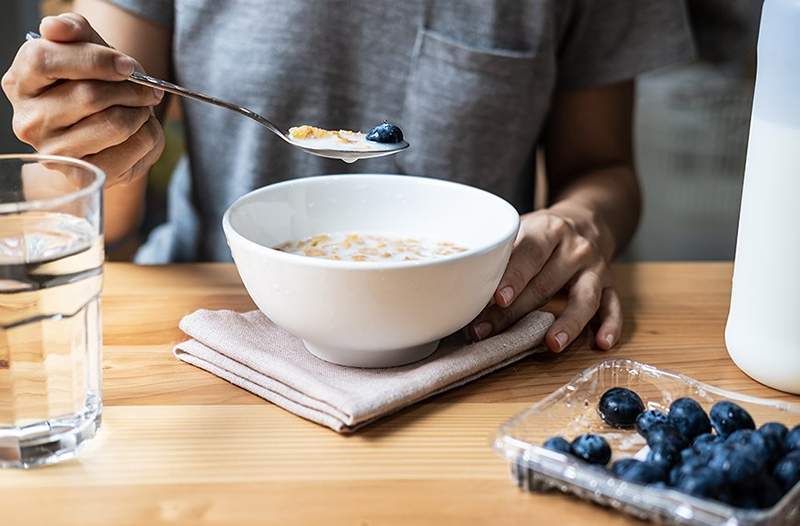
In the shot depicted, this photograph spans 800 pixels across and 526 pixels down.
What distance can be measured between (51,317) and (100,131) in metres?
0.25

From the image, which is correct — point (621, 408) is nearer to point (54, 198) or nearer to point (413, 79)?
point (54, 198)

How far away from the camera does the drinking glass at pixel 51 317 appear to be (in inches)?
26.5

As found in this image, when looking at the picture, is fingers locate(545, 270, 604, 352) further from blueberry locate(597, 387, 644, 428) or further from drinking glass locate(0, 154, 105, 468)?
drinking glass locate(0, 154, 105, 468)

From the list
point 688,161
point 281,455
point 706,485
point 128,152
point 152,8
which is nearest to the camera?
point 706,485

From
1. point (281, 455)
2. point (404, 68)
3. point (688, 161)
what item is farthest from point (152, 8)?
point (688, 161)

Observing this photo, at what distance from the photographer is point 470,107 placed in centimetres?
135

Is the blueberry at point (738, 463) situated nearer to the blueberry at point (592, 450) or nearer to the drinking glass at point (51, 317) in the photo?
the blueberry at point (592, 450)

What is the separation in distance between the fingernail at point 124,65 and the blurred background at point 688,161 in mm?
1734

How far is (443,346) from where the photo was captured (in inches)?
34.9

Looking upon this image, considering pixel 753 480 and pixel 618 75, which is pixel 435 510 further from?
pixel 618 75

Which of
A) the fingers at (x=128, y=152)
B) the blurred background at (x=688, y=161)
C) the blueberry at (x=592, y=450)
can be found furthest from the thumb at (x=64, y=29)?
the blurred background at (x=688, y=161)

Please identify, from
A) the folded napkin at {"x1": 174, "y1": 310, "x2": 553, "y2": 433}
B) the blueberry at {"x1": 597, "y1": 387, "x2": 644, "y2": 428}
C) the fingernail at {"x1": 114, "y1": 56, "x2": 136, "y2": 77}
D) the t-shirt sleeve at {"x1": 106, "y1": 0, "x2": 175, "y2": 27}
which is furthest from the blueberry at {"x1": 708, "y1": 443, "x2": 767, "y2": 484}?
the t-shirt sleeve at {"x1": 106, "y1": 0, "x2": 175, "y2": 27}

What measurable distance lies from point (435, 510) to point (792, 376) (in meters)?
0.36

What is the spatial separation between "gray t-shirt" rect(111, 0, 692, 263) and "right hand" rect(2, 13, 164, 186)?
0.40 metres
